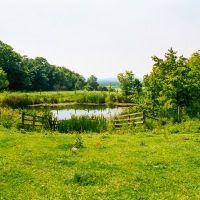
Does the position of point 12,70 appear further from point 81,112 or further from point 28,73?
point 81,112

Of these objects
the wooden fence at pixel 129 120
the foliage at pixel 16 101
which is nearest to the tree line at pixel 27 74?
the foliage at pixel 16 101

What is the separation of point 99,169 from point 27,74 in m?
87.1

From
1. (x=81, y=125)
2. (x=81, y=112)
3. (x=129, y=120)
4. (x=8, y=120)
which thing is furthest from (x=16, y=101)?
(x=129, y=120)

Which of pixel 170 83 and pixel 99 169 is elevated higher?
pixel 170 83

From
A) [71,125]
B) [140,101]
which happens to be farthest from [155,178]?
[140,101]

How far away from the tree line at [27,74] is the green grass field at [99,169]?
55.4 m

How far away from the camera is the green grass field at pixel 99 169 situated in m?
10.8

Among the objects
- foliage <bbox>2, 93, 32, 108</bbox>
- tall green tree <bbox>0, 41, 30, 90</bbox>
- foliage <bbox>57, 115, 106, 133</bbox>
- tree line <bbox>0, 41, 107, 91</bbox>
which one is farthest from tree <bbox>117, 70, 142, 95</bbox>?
tall green tree <bbox>0, 41, 30, 90</bbox>

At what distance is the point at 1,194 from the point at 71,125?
17479 mm

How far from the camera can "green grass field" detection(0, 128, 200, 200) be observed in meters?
10.8

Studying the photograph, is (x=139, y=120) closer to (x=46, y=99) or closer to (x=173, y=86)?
(x=173, y=86)

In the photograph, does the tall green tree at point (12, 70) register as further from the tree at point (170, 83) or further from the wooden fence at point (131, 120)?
the wooden fence at point (131, 120)

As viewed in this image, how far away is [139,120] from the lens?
29484 millimetres

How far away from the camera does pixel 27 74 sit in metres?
96.2
